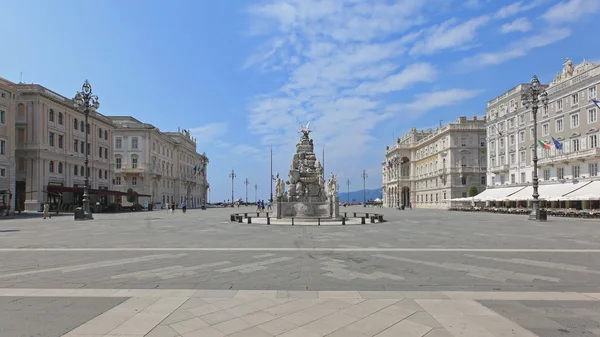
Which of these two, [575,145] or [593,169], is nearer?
[593,169]

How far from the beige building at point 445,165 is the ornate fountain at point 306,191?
153 feet

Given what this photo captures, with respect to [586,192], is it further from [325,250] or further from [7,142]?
[7,142]

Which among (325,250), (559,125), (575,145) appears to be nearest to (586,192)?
(575,145)

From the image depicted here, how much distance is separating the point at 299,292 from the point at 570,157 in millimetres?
47709

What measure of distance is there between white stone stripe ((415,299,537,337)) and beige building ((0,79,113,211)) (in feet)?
167

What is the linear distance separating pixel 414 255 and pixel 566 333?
6.64 metres

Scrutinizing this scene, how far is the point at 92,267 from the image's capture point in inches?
380

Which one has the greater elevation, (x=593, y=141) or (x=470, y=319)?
(x=593, y=141)

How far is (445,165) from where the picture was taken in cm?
7700

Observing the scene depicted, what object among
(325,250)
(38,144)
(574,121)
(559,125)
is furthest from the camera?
(38,144)

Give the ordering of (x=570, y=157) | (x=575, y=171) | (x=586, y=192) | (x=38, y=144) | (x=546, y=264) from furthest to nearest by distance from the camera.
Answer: (x=38, y=144), (x=575, y=171), (x=570, y=157), (x=586, y=192), (x=546, y=264)

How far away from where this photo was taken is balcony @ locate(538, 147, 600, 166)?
130 ft

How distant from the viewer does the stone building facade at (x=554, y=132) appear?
1618 inches

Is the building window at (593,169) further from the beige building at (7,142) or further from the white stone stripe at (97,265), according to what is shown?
the beige building at (7,142)
